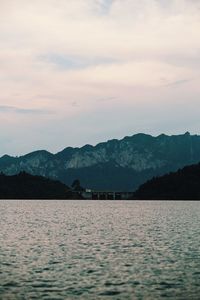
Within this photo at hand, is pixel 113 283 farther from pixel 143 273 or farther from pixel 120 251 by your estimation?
pixel 120 251

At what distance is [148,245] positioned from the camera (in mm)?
95250

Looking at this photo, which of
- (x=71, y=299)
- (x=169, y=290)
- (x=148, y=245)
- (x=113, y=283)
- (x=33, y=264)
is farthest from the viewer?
(x=148, y=245)

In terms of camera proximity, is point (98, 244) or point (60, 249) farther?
point (98, 244)

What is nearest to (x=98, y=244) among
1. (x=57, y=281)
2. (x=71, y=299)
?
(x=57, y=281)

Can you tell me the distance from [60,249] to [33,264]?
64.0ft

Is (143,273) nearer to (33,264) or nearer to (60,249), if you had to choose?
(33,264)

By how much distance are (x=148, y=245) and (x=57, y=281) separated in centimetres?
4070

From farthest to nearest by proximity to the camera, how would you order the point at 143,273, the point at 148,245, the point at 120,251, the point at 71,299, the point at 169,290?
the point at 148,245, the point at 120,251, the point at 143,273, the point at 169,290, the point at 71,299

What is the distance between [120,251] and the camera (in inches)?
3344

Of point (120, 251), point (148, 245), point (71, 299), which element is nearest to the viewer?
point (71, 299)

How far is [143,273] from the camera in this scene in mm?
62562

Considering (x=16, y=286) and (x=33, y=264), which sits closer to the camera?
(x=16, y=286)

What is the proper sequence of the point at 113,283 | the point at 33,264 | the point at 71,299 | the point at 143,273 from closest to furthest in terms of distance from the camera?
1. the point at 71,299
2. the point at 113,283
3. the point at 143,273
4. the point at 33,264

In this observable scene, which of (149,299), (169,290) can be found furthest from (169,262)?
(149,299)
